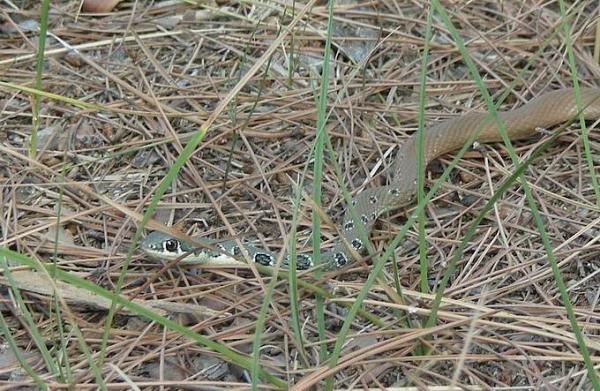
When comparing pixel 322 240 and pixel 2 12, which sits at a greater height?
pixel 2 12

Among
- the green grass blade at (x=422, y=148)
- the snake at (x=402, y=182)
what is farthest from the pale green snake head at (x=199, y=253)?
the green grass blade at (x=422, y=148)

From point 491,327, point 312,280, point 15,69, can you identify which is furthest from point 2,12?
point 491,327

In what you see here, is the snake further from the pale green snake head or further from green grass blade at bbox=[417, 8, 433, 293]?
green grass blade at bbox=[417, 8, 433, 293]

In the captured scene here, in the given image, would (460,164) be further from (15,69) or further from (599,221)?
(15,69)

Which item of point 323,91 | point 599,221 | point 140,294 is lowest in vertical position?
point 140,294

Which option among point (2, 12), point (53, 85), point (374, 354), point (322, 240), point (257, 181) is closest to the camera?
point (374, 354)

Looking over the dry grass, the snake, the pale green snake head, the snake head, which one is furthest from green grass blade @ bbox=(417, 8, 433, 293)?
the snake head

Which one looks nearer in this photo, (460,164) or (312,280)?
(312,280)
